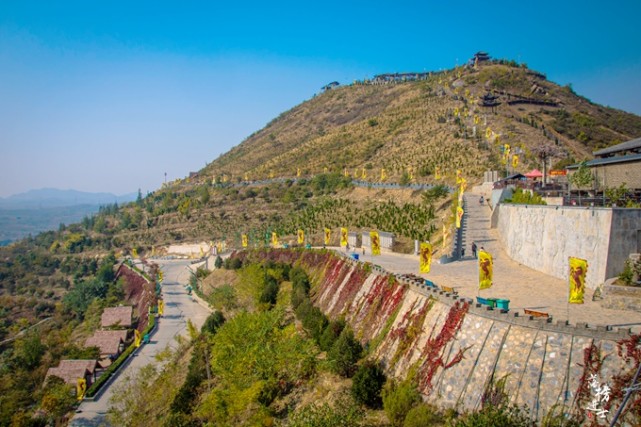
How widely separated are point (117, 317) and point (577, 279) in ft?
142

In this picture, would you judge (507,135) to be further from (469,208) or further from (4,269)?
(4,269)

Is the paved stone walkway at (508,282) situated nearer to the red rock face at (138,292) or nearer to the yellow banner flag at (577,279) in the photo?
the yellow banner flag at (577,279)

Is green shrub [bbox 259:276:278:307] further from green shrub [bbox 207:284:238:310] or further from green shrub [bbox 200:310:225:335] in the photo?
green shrub [bbox 207:284:238:310]

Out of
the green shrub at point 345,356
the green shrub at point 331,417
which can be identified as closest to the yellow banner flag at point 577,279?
the green shrub at point 331,417

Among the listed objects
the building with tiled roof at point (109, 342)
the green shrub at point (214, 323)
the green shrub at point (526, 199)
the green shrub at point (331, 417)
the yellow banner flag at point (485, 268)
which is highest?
the green shrub at point (526, 199)

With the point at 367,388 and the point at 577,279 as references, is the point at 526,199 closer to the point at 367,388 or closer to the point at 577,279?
the point at 577,279

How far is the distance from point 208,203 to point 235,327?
64.7 metres

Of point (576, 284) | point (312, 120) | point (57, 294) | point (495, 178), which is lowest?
point (57, 294)

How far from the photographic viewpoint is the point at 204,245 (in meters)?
73.9

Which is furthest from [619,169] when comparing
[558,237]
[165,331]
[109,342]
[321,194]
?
[321,194]

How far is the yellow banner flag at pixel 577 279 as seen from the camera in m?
15.7

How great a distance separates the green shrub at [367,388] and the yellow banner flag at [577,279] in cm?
725

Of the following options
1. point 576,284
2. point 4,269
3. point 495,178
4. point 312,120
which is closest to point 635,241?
point 576,284

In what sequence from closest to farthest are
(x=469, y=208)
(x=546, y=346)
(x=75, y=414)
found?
(x=546, y=346), (x=75, y=414), (x=469, y=208)
